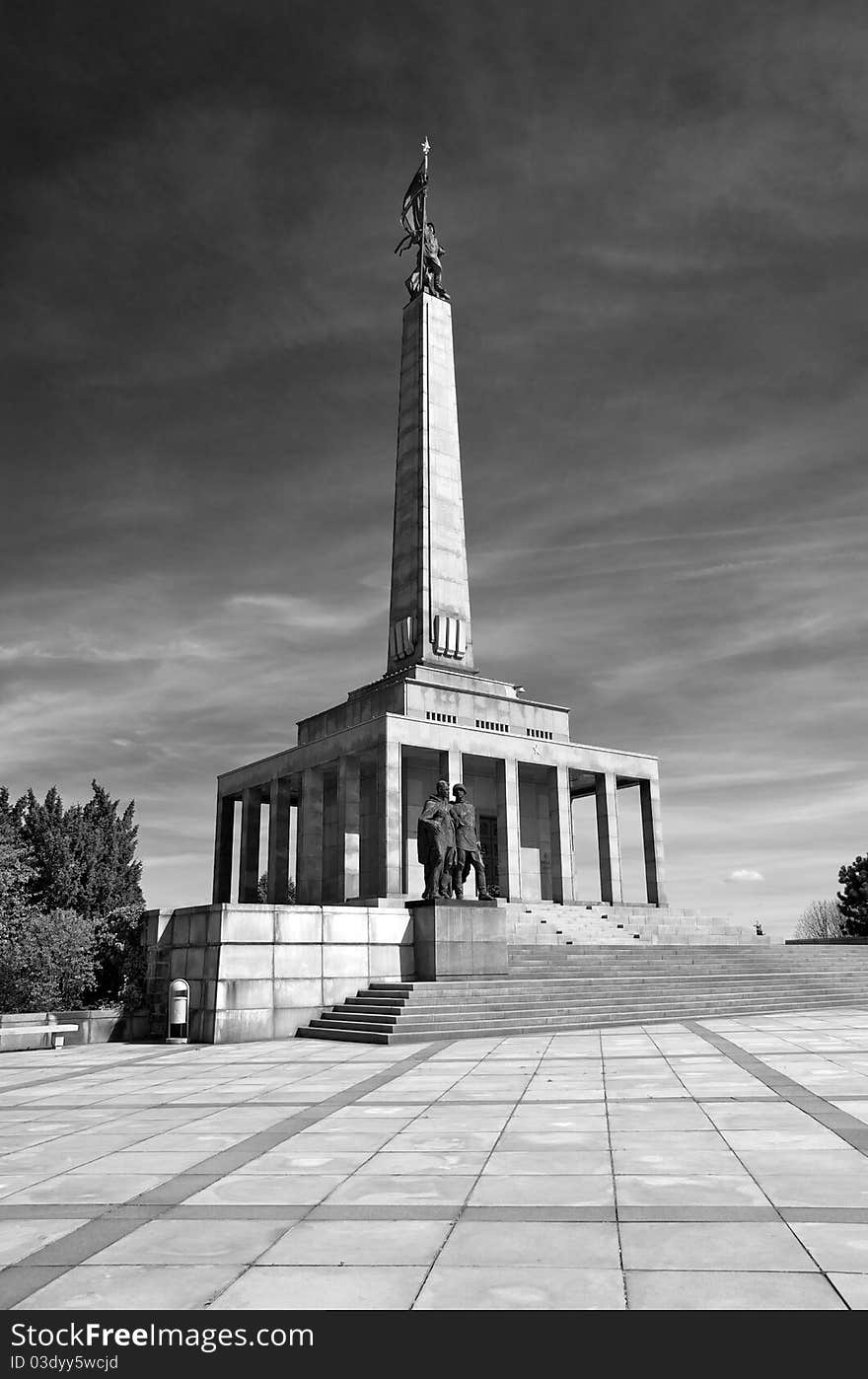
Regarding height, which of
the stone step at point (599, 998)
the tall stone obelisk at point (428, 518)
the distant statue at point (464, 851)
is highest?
the tall stone obelisk at point (428, 518)

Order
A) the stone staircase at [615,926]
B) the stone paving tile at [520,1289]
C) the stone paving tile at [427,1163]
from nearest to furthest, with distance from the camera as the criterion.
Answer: the stone paving tile at [520,1289] < the stone paving tile at [427,1163] < the stone staircase at [615,926]

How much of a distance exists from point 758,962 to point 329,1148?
22417mm

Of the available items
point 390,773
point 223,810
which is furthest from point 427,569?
point 223,810

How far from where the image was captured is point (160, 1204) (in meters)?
6.95

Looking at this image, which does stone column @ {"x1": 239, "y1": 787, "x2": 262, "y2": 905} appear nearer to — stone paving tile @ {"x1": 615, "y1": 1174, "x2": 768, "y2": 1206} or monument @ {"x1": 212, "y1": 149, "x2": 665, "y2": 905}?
monument @ {"x1": 212, "y1": 149, "x2": 665, "y2": 905}

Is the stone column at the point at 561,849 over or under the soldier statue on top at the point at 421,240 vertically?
under

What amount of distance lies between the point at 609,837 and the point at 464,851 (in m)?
19.6

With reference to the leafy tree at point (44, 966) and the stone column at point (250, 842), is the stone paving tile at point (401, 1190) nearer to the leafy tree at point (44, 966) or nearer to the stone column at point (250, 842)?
the leafy tree at point (44, 966)

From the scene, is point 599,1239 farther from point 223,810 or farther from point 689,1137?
point 223,810

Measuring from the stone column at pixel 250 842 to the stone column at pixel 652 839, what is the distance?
18027 millimetres

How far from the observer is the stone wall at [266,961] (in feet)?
67.8

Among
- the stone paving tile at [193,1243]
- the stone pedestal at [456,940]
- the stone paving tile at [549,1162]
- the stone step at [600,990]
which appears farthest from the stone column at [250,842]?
the stone paving tile at [193,1243]

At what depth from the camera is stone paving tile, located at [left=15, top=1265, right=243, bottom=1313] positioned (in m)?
4.87

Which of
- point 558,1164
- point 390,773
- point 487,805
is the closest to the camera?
point 558,1164
